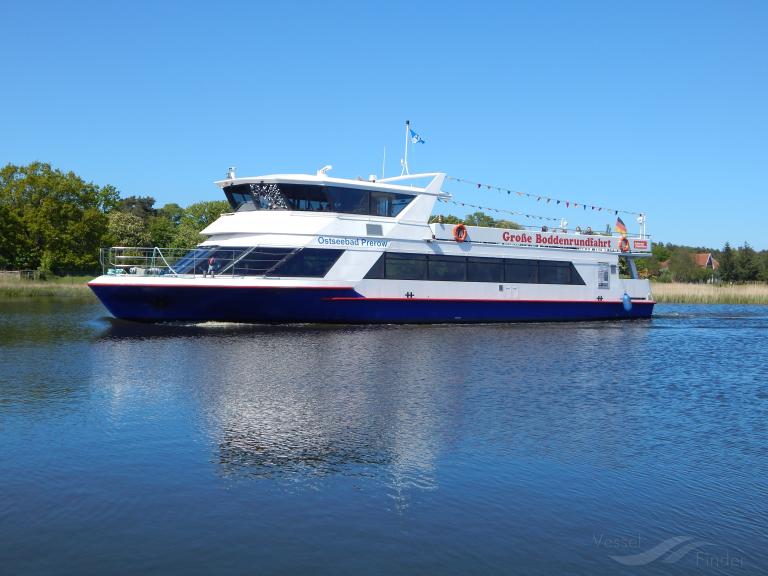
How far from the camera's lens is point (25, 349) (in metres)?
18.2

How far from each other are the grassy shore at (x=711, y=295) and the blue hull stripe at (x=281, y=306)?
23022mm

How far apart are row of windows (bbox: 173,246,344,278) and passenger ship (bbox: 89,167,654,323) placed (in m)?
0.04

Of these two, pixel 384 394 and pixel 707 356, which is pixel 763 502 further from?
pixel 707 356

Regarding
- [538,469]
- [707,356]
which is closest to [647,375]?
[707,356]

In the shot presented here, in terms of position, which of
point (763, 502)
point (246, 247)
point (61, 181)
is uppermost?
point (61, 181)

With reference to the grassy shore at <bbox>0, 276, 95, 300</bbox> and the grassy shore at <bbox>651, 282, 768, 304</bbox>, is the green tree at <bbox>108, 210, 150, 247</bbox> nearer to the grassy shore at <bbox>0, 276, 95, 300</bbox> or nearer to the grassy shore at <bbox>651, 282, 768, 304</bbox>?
the grassy shore at <bbox>0, 276, 95, 300</bbox>

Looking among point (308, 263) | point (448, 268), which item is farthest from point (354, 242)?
point (448, 268)

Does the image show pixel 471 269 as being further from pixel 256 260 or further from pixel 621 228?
pixel 621 228

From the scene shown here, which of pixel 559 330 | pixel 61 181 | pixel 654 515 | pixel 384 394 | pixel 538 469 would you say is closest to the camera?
pixel 654 515

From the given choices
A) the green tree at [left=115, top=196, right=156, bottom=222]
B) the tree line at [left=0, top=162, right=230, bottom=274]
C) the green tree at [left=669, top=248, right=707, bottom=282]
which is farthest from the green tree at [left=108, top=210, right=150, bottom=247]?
the green tree at [left=669, top=248, right=707, bottom=282]

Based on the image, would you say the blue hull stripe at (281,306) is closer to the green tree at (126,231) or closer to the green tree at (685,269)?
the green tree at (126,231)

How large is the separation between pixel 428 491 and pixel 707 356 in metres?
15.5

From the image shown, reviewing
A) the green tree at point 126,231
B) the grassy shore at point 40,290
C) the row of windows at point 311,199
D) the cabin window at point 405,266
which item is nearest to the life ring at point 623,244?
the cabin window at point 405,266

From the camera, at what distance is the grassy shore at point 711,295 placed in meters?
46.8
